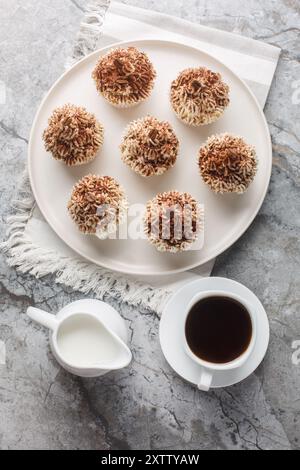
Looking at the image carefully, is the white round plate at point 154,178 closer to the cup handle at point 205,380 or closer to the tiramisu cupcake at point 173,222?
the tiramisu cupcake at point 173,222

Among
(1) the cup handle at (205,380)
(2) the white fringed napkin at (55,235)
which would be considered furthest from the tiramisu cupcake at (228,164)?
(1) the cup handle at (205,380)

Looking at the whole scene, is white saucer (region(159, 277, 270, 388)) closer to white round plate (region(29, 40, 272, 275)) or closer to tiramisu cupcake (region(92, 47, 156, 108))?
white round plate (region(29, 40, 272, 275))

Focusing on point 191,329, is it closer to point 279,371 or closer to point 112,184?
point 279,371

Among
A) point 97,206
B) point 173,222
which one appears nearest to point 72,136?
point 97,206

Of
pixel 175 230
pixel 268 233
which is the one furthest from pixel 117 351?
pixel 268 233
